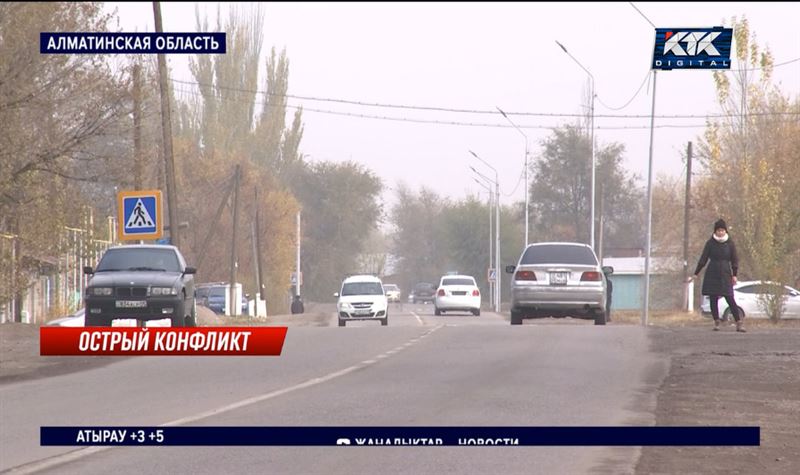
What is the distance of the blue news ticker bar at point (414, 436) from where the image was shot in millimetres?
12016

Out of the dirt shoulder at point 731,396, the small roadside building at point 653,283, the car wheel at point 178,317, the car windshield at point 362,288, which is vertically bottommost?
the small roadside building at point 653,283

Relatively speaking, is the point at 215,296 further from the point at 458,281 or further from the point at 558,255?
the point at 558,255

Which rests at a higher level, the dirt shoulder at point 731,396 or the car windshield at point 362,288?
the dirt shoulder at point 731,396

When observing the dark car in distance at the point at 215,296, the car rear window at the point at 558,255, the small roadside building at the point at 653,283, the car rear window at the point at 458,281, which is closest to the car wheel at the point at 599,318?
the car rear window at the point at 558,255

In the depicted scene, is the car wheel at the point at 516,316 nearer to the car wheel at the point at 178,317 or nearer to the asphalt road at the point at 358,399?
the asphalt road at the point at 358,399

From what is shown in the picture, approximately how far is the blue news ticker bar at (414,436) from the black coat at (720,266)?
476 inches

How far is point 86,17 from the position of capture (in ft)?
96.1

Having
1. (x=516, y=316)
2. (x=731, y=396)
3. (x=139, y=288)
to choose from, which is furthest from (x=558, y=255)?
(x=731, y=396)

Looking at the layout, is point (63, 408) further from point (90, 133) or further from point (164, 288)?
point (90, 133)

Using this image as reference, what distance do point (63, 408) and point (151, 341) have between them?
6.30m

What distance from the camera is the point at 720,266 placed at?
24.9m

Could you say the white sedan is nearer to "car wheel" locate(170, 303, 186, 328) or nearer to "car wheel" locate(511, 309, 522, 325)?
"car wheel" locate(511, 309, 522, 325)

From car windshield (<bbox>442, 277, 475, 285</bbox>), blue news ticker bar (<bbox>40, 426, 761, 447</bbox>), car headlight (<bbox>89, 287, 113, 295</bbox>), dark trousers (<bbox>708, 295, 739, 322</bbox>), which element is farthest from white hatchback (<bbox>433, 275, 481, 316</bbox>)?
blue news ticker bar (<bbox>40, 426, 761, 447</bbox>)

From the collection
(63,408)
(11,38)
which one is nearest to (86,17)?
(11,38)
